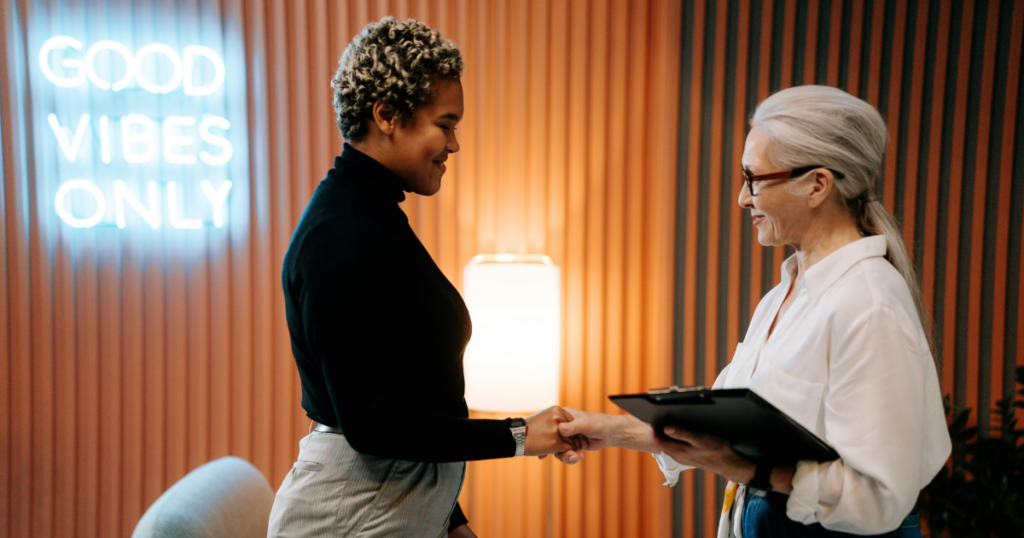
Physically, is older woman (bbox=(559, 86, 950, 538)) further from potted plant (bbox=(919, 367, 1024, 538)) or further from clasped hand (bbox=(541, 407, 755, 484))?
potted plant (bbox=(919, 367, 1024, 538))

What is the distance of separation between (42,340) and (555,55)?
2.81 m

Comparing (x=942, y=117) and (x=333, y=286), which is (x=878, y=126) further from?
(x=942, y=117)

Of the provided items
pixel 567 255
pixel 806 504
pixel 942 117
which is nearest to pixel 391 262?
pixel 806 504

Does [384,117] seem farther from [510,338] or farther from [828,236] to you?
[510,338]

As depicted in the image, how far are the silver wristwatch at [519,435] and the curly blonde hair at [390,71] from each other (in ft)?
2.29

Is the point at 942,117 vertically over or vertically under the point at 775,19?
under

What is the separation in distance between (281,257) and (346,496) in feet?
6.08

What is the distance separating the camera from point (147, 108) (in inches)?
103

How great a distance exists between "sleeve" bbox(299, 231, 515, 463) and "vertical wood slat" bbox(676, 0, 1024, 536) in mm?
2083

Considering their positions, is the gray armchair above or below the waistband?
below

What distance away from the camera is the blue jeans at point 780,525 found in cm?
113

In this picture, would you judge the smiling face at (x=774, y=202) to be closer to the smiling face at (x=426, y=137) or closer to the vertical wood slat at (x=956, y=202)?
the smiling face at (x=426, y=137)

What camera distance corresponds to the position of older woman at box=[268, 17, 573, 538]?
1.04 metres

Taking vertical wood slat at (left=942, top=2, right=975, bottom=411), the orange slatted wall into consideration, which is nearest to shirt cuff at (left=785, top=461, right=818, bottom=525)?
the orange slatted wall
